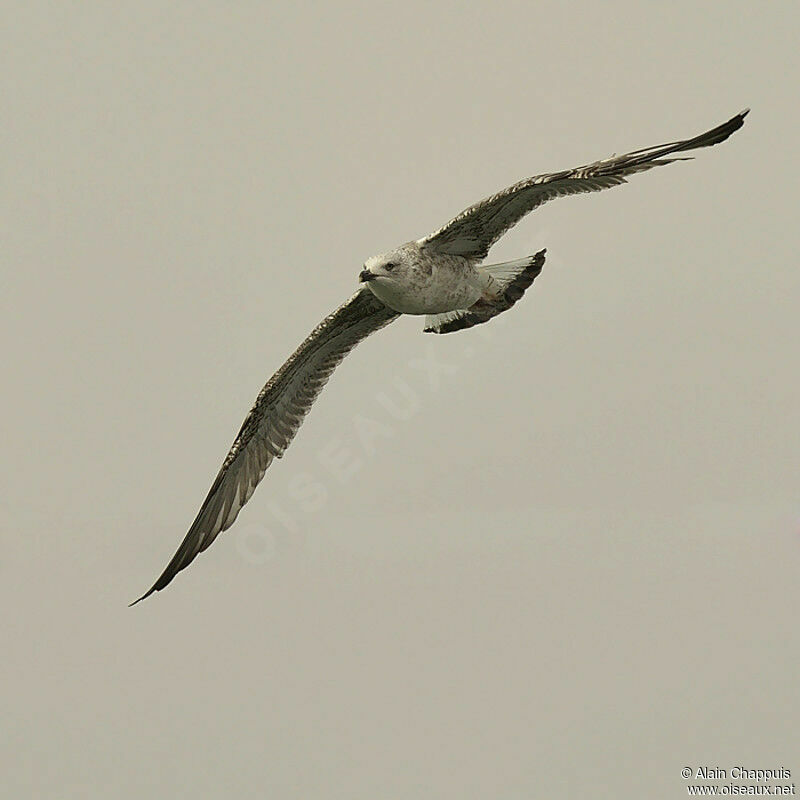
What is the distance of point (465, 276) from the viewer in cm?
1191

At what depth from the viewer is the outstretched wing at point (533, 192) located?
976cm

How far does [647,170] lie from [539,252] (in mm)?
2309

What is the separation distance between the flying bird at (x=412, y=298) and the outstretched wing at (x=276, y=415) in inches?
0.4

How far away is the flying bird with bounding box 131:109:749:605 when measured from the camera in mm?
10680

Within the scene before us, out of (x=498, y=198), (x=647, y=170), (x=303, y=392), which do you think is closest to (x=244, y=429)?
(x=303, y=392)

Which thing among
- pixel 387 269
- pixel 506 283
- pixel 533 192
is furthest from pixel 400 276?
pixel 506 283

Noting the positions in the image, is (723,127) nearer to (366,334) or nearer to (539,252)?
(539,252)

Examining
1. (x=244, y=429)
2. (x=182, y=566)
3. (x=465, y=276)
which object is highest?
(x=465, y=276)

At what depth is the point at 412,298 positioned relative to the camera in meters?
11.5

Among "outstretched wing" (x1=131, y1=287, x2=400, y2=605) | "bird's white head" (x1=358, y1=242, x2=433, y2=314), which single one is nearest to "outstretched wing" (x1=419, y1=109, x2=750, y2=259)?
"bird's white head" (x1=358, y1=242, x2=433, y2=314)

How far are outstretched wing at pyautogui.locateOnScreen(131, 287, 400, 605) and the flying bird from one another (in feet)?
0.04

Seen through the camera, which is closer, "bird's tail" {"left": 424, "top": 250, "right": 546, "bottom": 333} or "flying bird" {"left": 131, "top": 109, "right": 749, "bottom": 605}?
"flying bird" {"left": 131, "top": 109, "right": 749, "bottom": 605}

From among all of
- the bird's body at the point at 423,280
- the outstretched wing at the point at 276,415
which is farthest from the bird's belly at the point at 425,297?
the outstretched wing at the point at 276,415

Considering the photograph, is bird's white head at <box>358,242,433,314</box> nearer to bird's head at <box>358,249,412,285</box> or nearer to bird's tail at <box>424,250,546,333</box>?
bird's head at <box>358,249,412,285</box>
